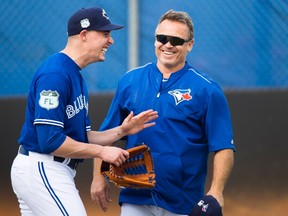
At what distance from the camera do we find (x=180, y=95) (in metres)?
4.89

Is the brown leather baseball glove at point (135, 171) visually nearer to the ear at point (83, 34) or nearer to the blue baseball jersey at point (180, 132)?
the blue baseball jersey at point (180, 132)

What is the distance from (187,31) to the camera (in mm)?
5027

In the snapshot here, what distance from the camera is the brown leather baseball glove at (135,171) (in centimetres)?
470

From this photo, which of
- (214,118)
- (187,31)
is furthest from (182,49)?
(214,118)

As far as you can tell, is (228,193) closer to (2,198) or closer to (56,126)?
(2,198)

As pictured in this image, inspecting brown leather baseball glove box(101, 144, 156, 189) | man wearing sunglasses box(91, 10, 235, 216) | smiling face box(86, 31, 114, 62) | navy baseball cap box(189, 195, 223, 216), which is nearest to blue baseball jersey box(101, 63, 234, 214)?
man wearing sunglasses box(91, 10, 235, 216)

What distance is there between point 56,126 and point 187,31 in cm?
112

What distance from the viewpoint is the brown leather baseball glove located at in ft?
15.4

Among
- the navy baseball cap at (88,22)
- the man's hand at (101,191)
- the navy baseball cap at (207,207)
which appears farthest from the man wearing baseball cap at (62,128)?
the navy baseball cap at (207,207)

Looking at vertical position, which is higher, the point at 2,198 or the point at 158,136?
the point at 158,136

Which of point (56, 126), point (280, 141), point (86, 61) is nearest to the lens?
point (56, 126)

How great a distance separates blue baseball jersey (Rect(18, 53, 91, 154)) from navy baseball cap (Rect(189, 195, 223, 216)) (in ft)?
2.50

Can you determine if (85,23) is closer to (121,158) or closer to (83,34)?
(83,34)

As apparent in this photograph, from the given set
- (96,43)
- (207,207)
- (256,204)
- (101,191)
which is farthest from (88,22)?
(256,204)
